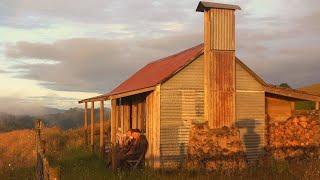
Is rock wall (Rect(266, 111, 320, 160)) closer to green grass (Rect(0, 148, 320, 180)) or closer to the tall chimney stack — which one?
green grass (Rect(0, 148, 320, 180))

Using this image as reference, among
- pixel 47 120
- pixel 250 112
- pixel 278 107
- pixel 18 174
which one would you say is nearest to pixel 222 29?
pixel 250 112

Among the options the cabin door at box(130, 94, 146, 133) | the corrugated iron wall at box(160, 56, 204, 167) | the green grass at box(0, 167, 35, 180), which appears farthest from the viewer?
the cabin door at box(130, 94, 146, 133)

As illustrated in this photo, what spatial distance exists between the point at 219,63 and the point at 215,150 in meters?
3.44

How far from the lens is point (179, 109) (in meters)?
17.5

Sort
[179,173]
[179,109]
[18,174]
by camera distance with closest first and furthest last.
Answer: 1. [179,173]
2. [18,174]
3. [179,109]

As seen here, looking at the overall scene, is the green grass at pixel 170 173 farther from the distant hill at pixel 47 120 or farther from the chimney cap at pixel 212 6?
the distant hill at pixel 47 120

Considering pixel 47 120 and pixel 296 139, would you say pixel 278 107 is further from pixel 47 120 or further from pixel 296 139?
pixel 47 120

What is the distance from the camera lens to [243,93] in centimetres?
1858

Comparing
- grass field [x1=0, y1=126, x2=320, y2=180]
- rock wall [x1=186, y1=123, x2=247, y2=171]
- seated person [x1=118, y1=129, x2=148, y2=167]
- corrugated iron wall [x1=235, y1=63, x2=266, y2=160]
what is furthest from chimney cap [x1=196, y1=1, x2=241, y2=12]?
grass field [x1=0, y1=126, x2=320, y2=180]

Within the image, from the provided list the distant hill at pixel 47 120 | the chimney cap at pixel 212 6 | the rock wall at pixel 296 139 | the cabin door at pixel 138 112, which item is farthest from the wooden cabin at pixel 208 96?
the distant hill at pixel 47 120

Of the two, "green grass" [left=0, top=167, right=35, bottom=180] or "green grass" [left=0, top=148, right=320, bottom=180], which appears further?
"green grass" [left=0, top=167, right=35, bottom=180]

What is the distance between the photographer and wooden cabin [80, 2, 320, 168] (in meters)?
17.2

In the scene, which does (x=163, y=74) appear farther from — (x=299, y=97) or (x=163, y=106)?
(x=299, y=97)

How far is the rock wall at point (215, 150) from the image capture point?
55.1 ft
